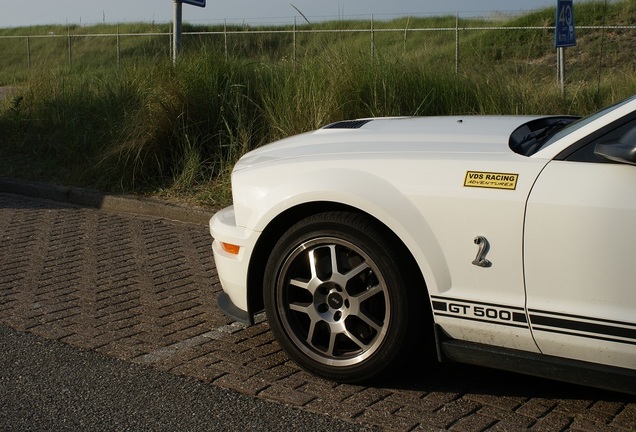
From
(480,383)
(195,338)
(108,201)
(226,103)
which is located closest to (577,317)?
(480,383)

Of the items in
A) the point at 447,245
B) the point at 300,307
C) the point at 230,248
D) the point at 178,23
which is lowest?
the point at 300,307

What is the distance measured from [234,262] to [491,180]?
1.46m

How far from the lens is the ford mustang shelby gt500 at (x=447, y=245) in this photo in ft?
11.9

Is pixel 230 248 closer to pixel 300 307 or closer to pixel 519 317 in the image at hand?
pixel 300 307

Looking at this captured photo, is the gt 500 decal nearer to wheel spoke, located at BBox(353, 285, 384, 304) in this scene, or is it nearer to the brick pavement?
wheel spoke, located at BBox(353, 285, 384, 304)

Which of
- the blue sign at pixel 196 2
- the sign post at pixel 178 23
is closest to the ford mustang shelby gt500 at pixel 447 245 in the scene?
the sign post at pixel 178 23

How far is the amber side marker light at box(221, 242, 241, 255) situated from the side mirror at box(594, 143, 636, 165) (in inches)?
73.6

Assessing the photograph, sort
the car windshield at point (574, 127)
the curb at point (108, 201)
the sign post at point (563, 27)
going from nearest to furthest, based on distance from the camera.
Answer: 1. the car windshield at point (574, 127)
2. the curb at point (108, 201)
3. the sign post at point (563, 27)

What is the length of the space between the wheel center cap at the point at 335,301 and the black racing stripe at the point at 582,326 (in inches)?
36.8

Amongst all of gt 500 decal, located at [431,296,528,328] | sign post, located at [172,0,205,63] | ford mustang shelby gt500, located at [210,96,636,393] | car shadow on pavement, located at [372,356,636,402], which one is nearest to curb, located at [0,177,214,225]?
sign post, located at [172,0,205,63]

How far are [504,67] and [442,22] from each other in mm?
26767

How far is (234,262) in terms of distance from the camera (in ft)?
15.2

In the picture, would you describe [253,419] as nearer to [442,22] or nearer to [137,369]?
[137,369]

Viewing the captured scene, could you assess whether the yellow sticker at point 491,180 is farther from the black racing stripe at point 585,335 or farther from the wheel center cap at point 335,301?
the wheel center cap at point 335,301
